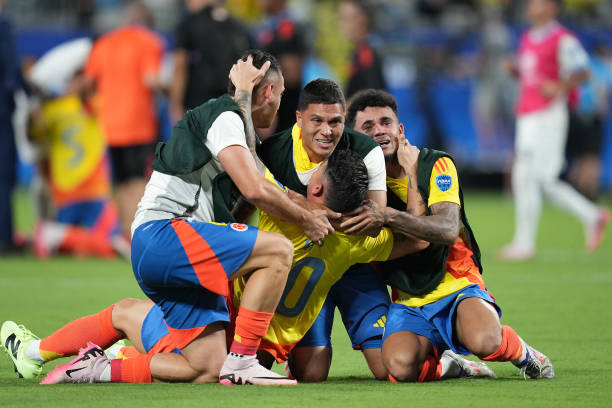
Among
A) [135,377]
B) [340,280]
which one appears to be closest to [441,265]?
[340,280]

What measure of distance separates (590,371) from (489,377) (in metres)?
0.49

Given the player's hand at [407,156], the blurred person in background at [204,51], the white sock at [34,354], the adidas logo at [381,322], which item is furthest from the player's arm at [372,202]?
the blurred person in background at [204,51]

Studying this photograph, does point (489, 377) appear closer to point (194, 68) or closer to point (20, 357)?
point (20, 357)

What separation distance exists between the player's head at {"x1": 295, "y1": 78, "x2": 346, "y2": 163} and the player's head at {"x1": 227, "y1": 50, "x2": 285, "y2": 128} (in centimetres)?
15

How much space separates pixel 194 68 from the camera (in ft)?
31.3

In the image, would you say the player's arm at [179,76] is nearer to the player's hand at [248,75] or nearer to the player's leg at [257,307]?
the player's hand at [248,75]

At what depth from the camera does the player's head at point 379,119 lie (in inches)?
208

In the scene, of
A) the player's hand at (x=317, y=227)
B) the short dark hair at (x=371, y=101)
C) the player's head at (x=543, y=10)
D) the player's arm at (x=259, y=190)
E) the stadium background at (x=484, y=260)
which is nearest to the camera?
the stadium background at (x=484, y=260)

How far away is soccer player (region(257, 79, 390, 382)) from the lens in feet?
16.1

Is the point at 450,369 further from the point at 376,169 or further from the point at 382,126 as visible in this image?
the point at 382,126

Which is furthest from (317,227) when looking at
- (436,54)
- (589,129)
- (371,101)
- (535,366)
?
(436,54)

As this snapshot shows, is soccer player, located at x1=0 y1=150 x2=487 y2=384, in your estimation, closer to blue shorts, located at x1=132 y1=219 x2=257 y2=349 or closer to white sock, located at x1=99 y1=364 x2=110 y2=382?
white sock, located at x1=99 y1=364 x2=110 y2=382

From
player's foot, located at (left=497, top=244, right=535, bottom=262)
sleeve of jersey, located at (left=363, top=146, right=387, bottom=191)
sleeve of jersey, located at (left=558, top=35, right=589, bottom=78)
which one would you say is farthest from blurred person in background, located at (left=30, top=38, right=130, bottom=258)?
sleeve of jersey, located at (left=363, top=146, right=387, bottom=191)

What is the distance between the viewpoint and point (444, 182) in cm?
497
